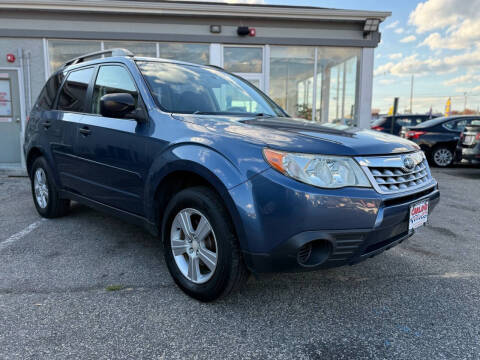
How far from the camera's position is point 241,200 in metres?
2.02

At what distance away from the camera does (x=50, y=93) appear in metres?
4.23

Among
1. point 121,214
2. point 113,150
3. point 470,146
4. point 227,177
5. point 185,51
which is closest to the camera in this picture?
point 227,177

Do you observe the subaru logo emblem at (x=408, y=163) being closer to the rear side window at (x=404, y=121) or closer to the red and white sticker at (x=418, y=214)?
the red and white sticker at (x=418, y=214)

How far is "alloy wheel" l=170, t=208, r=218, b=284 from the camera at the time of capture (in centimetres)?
231

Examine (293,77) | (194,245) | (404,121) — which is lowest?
(194,245)

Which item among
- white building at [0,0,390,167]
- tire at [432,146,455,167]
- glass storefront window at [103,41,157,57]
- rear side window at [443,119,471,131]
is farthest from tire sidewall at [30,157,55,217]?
rear side window at [443,119,471,131]

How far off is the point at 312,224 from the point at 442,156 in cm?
987

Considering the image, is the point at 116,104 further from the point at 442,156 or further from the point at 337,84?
the point at 442,156

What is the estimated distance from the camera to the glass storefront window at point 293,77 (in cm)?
954

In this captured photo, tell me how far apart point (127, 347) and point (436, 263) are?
101 inches

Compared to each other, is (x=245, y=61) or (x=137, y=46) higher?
(x=137, y=46)

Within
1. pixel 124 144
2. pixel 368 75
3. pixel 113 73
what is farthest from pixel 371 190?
pixel 368 75

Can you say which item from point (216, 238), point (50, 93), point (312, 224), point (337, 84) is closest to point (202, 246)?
point (216, 238)

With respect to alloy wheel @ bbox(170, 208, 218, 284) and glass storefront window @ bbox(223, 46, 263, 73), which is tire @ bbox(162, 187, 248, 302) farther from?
glass storefront window @ bbox(223, 46, 263, 73)
